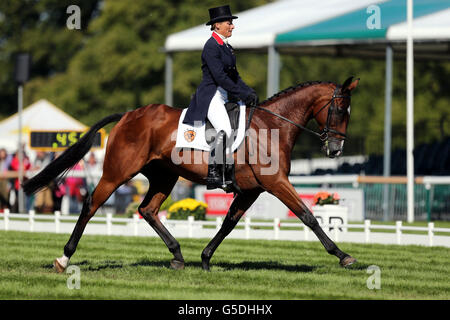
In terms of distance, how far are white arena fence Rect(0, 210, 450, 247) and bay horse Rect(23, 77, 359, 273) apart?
5.15 m

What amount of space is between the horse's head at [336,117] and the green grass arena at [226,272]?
5.10ft

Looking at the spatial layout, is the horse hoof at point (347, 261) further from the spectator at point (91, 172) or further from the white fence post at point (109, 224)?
the spectator at point (91, 172)

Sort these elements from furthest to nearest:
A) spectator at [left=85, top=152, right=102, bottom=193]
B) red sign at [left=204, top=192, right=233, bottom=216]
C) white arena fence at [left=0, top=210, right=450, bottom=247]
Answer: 1. spectator at [left=85, top=152, right=102, bottom=193]
2. red sign at [left=204, top=192, right=233, bottom=216]
3. white arena fence at [left=0, top=210, right=450, bottom=247]

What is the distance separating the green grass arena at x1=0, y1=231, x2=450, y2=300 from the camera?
31.5 ft

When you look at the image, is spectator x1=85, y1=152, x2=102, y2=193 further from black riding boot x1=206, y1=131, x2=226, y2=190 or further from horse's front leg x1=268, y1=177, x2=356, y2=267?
horse's front leg x1=268, y1=177, x2=356, y2=267

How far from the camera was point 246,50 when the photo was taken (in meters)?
31.1

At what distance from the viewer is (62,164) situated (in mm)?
12516

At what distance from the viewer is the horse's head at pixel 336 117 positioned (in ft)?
38.2

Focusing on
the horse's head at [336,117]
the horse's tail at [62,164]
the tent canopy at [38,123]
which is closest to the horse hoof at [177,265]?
the horse's tail at [62,164]

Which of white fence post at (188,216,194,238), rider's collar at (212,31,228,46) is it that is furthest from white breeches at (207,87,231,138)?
white fence post at (188,216,194,238)

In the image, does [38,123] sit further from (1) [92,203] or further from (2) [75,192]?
(1) [92,203]
